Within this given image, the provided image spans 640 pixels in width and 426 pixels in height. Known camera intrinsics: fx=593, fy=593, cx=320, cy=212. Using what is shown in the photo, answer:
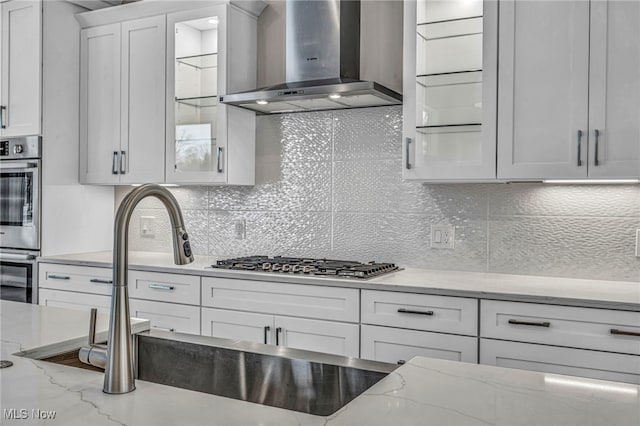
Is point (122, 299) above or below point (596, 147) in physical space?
below

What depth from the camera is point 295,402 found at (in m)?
1.38

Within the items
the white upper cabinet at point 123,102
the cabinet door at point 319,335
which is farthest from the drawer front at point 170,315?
the white upper cabinet at point 123,102

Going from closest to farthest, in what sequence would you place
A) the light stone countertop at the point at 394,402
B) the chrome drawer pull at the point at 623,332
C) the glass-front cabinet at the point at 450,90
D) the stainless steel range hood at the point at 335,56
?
the light stone countertop at the point at 394,402, the chrome drawer pull at the point at 623,332, the glass-front cabinet at the point at 450,90, the stainless steel range hood at the point at 335,56

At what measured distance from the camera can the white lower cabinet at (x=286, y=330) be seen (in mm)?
2645

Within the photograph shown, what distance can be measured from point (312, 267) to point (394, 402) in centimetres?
185

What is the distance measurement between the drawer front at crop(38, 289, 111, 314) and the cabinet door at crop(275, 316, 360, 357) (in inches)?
44.3

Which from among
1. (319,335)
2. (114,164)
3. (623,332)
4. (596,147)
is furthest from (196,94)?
(623,332)

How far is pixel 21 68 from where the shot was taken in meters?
3.61

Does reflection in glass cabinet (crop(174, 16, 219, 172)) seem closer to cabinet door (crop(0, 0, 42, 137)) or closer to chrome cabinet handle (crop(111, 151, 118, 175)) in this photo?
chrome cabinet handle (crop(111, 151, 118, 175))

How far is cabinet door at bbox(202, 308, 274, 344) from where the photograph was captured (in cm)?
283

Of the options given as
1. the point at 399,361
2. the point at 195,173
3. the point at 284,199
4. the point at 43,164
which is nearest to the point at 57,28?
the point at 43,164

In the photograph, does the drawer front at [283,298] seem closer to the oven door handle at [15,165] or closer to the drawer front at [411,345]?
the drawer front at [411,345]

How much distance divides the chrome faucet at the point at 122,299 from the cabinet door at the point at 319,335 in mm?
1611

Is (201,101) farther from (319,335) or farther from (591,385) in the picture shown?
(591,385)
